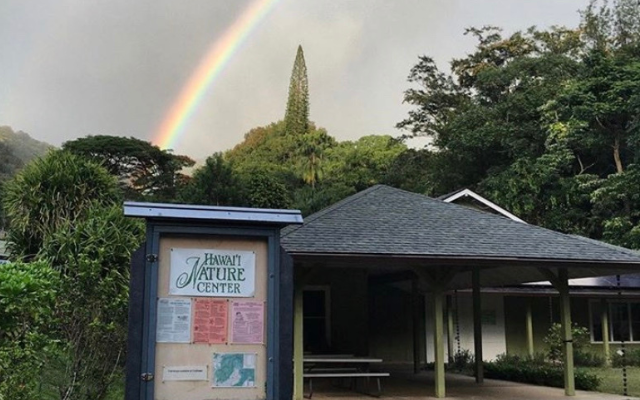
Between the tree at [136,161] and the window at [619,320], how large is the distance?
23990 millimetres

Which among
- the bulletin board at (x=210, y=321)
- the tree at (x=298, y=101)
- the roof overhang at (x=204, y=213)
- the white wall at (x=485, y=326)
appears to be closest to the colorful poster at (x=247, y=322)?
the bulletin board at (x=210, y=321)

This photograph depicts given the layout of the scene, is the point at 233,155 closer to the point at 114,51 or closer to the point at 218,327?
the point at 114,51

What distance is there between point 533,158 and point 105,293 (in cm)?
2454

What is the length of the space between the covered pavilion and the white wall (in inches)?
253

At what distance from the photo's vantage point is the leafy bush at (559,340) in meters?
16.0

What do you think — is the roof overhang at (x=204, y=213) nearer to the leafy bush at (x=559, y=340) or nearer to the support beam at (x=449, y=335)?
the leafy bush at (x=559, y=340)

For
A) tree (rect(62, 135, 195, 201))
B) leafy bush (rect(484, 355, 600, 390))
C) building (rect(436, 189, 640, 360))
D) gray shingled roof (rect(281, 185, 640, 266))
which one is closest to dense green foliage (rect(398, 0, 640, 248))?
building (rect(436, 189, 640, 360))

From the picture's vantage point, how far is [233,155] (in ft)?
173

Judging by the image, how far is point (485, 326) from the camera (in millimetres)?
19781

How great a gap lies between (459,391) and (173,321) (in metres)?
7.52

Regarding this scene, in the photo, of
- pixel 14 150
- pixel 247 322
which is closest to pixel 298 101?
pixel 14 150

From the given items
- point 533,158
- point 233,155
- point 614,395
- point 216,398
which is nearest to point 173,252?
point 216,398

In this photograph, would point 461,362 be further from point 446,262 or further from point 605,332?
point 446,262

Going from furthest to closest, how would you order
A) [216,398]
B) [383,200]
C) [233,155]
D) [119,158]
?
1. [233,155]
2. [119,158]
3. [383,200]
4. [216,398]
